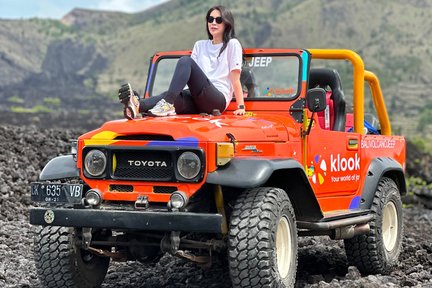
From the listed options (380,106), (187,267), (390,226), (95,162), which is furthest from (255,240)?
(380,106)

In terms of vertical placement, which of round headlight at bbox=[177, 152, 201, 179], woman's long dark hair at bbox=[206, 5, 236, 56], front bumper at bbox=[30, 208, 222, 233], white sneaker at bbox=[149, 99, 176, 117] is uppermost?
woman's long dark hair at bbox=[206, 5, 236, 56]

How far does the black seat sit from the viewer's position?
8602 millimetres

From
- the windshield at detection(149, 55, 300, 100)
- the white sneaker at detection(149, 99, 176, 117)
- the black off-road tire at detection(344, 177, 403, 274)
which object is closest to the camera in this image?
the white sneaker at detection(149, 99, 176, 117)

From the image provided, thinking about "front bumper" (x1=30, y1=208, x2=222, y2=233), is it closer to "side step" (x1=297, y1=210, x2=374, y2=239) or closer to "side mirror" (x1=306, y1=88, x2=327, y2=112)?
"side step" (x1=297, y1=210, x2=374, y2=239)

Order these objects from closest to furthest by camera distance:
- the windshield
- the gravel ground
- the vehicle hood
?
the vehicle hood < the windshield < the gravel ground

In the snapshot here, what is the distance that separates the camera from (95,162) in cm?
648

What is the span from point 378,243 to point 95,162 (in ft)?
10.9

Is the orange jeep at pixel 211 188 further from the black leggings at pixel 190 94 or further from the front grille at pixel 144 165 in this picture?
the black leggings at pixel 190 94

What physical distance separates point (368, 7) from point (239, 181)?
632 feet

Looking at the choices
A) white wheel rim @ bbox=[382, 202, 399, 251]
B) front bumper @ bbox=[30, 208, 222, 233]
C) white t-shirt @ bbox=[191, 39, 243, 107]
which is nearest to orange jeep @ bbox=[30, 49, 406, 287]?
front bumper @ bbox=[30, 208, 222, 233]

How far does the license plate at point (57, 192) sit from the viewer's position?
20.9ft

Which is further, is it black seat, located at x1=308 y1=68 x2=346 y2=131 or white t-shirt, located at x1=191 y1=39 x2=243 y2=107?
black seat, located at x1=308 y1=68 x2=346 y2=131

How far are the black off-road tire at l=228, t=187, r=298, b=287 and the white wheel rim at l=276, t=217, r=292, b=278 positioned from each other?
173mm

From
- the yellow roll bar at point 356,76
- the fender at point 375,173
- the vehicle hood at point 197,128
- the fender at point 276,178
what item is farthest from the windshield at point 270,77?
the fender at point 375,173
